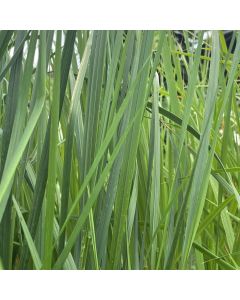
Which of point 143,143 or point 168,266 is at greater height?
point 143,143

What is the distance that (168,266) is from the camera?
42cm

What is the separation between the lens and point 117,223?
1.46 feet
